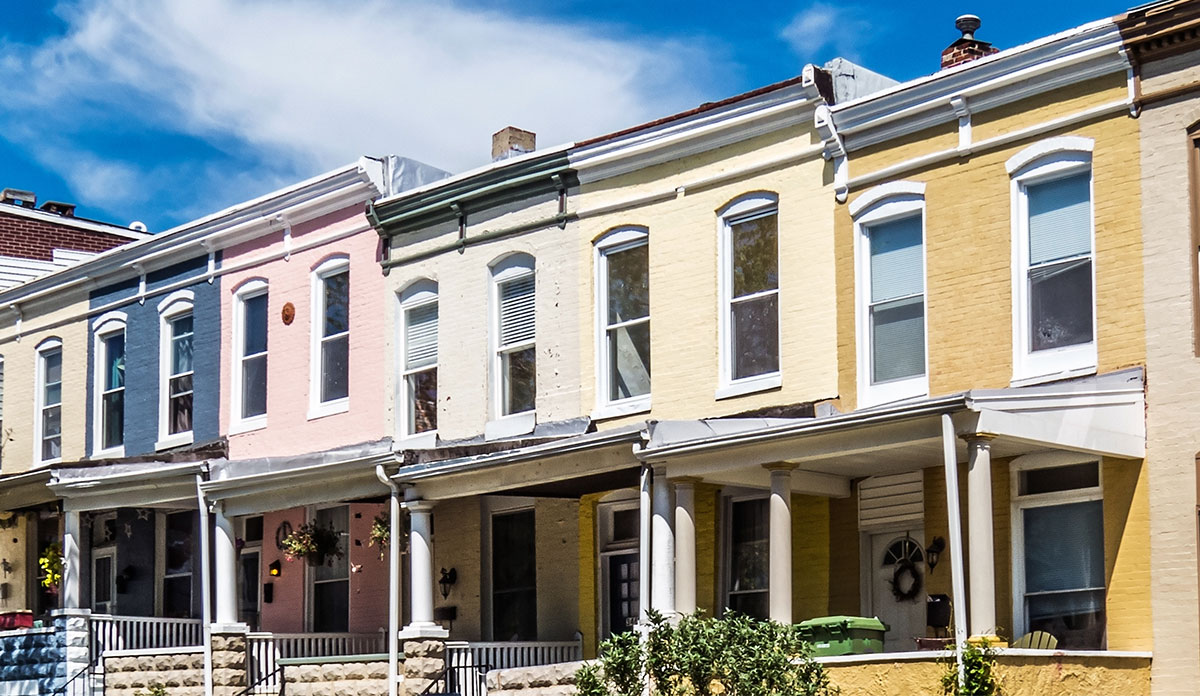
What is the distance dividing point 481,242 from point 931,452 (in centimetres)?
771

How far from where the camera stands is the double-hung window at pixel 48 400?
96.4ft

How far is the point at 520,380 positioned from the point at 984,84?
745 cm

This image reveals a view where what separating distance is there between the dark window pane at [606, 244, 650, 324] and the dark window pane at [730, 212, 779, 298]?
128 cm

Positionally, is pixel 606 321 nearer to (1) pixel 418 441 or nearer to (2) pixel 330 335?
(1) pixel 418 441

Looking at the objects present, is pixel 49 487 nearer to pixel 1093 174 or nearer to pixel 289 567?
pixel 289 567

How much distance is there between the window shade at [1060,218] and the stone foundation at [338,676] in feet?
29.6

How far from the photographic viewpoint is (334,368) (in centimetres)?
2461

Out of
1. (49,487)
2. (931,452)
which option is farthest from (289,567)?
(931,452)

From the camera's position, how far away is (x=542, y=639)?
21.8m

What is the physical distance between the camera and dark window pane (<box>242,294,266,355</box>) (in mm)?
25750

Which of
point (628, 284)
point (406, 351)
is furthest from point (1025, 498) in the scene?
point (406, 351)

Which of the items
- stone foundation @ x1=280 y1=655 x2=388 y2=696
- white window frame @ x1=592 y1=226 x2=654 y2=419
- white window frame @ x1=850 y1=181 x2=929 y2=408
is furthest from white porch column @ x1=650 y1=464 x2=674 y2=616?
stone foundation @ x1=280 y1=655 x2=388 y2=696

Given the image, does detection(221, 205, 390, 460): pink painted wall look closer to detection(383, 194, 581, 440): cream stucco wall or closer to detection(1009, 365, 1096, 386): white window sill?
detection(383, 194, 581, 440): cream stucco wall

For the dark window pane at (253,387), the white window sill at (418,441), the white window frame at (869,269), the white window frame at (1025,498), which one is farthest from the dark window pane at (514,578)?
the white window frame at (1025,498)
